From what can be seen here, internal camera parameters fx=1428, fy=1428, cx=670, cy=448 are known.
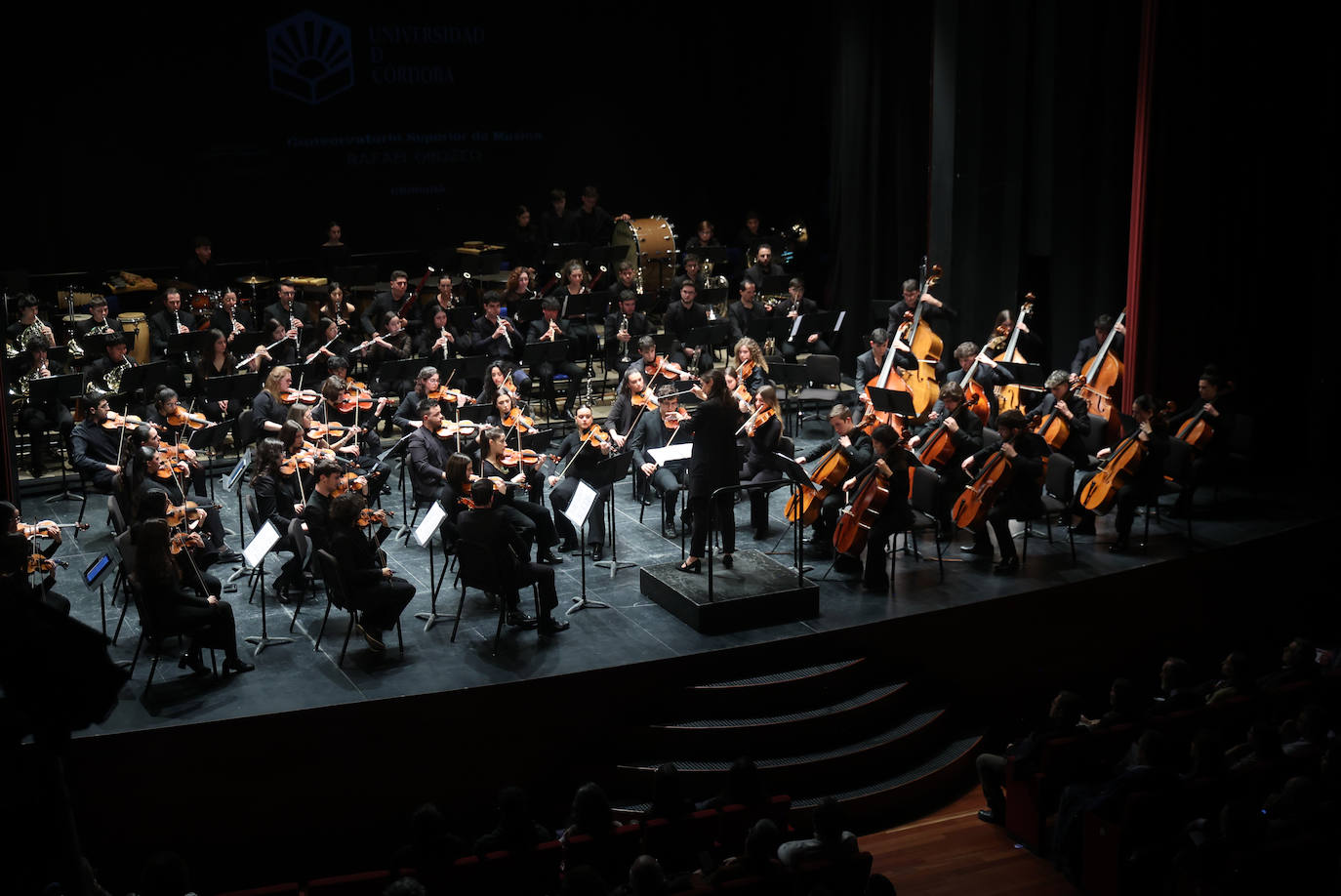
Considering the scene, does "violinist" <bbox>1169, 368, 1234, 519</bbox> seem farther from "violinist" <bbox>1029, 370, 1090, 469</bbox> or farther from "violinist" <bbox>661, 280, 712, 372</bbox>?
"violinist" <bbox>661, 280, 712, 372</bbox>

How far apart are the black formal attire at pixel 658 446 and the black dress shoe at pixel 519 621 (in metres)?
2.12

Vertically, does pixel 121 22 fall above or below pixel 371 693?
above

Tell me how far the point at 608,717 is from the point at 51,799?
4670 mm

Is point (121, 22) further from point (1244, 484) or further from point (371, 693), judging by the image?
point (1244, 484)

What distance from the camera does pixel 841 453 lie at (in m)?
10.5

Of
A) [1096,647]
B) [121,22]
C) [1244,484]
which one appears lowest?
[1096,647]

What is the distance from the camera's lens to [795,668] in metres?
9.42

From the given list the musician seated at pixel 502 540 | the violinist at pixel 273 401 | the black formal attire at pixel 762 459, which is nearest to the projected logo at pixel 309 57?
the violinist at pixel 273 401

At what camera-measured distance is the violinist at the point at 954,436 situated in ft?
35.6

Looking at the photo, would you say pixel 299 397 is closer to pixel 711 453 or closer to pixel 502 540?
pixel 502 540

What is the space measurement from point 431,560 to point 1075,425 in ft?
16.9

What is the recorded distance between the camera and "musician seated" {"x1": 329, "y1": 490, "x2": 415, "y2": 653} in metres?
8.91

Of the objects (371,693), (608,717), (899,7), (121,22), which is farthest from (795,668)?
(121,22)

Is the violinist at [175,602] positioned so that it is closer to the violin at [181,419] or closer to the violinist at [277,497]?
the violinist at [277,497]
